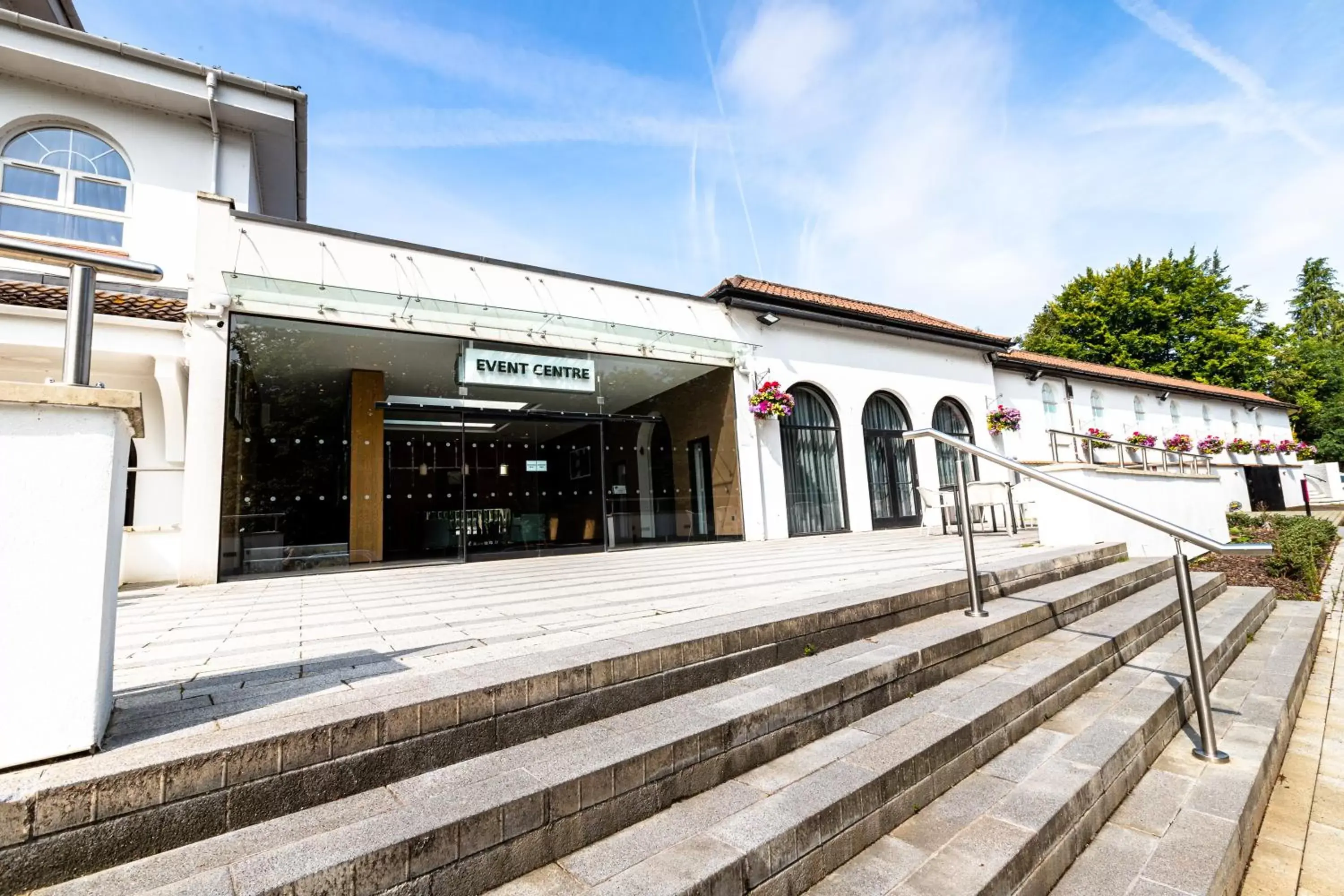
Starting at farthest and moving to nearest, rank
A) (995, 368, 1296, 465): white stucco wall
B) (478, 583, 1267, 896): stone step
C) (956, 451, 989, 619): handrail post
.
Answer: (995, 368, 1296, 465): white stucco wall, (956, 451, 989, 619): handrail post, (478, 583, 1267, 896): stone step

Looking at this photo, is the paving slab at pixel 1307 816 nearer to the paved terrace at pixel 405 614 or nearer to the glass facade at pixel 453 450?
the paved terrace at pixel 405 614

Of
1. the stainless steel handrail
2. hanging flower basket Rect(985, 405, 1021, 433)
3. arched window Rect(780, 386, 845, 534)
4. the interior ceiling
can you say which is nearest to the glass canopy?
the interior ceiling

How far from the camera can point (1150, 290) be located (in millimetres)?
30594

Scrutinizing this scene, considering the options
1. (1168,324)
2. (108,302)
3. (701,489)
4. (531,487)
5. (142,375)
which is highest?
(1168,324)

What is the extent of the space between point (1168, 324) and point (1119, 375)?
1653cm

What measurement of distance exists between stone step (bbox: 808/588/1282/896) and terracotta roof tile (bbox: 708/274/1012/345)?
→ 941 cm

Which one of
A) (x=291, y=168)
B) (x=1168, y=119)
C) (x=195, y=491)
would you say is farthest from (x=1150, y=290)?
(x=195, y=491)

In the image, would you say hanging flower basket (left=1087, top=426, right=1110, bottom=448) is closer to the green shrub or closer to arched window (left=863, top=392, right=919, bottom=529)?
the green shrub

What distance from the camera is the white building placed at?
7.14m

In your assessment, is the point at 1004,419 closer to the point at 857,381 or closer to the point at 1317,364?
the point at 857,381

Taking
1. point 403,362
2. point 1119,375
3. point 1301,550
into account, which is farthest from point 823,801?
point 1119,375

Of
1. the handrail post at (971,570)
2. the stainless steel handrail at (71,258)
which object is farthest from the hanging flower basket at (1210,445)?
the stainless steel handrail at (71,258)

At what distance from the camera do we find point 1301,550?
304 inches

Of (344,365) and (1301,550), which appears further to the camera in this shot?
(344,365)
